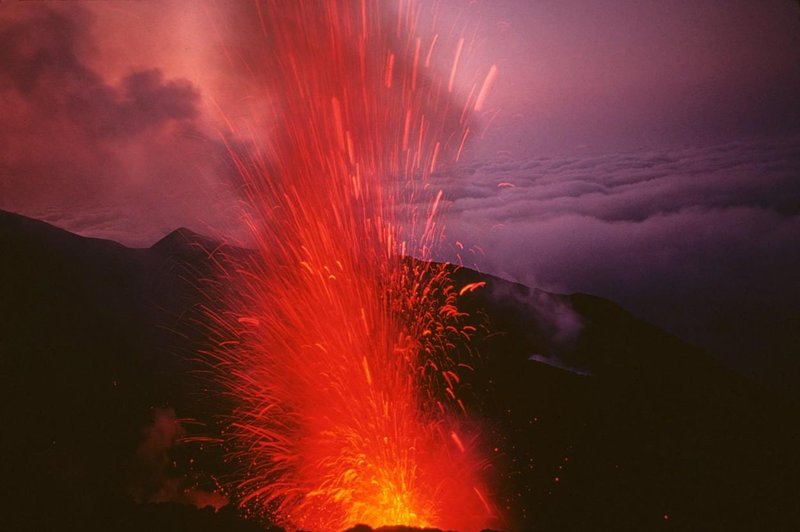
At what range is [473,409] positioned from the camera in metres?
8.95

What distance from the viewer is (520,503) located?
6168 mm

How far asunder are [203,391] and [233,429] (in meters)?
1.68

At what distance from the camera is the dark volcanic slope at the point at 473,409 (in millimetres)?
6078

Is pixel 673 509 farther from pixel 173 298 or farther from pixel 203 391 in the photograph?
pixel 173 298

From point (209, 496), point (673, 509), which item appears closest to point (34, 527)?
point (209, 496)

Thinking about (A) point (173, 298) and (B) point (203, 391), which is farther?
(A) point (173, 298)

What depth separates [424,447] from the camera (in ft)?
22.2

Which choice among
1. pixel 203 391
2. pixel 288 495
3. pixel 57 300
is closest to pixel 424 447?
pixel 288 495

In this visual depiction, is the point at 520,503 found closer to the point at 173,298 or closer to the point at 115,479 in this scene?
the point at 115,479

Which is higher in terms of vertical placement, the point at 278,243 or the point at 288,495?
the point at 278,243

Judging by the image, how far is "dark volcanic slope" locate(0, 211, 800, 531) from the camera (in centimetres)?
608

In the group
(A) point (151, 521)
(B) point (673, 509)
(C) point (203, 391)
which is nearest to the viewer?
(A) point (151, 521)

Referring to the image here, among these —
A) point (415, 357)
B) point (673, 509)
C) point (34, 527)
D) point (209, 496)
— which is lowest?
point (673, 509)

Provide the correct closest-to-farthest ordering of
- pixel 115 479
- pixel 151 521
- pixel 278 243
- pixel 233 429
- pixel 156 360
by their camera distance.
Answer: pixel 151 521, pixel 278 243, pixel 115 479, pixel 233 429, pixel 156 360
